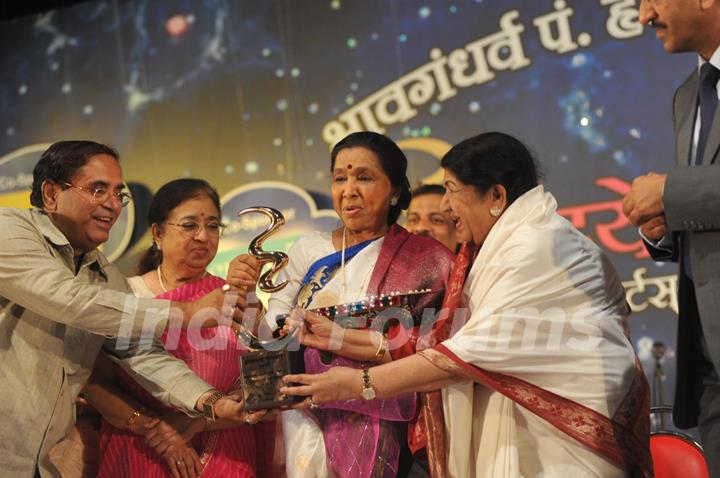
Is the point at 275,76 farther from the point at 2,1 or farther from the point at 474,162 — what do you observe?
the point at 474,162

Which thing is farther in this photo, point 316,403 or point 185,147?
point 185,147

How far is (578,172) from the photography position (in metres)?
4.65

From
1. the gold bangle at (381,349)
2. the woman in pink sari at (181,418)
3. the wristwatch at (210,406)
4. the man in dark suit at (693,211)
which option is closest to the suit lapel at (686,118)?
the man in dark suit at (693,211)

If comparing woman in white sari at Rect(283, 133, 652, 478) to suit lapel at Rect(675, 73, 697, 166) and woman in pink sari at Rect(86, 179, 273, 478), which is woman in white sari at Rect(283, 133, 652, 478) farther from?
woman in pink sari at Rect(86, 179, 273, 478)

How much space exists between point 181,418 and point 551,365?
4.07 feet

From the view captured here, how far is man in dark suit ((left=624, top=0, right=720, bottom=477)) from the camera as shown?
1998mm

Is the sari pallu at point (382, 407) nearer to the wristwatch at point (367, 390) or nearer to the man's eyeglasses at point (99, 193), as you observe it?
the wristwatch at point (367, 390)

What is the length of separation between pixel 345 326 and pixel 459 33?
2818 millimetres

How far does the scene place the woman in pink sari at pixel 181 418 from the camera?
9.45ft

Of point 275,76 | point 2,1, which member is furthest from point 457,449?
point 2,1

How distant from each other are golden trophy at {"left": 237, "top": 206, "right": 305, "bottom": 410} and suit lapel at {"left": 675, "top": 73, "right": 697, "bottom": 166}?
3.76 ft

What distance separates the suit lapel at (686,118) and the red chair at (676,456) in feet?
3.85

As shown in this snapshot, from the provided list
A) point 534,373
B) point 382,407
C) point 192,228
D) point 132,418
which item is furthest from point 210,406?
point 534,373

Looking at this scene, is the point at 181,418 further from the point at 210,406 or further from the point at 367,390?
the point at 367,390
